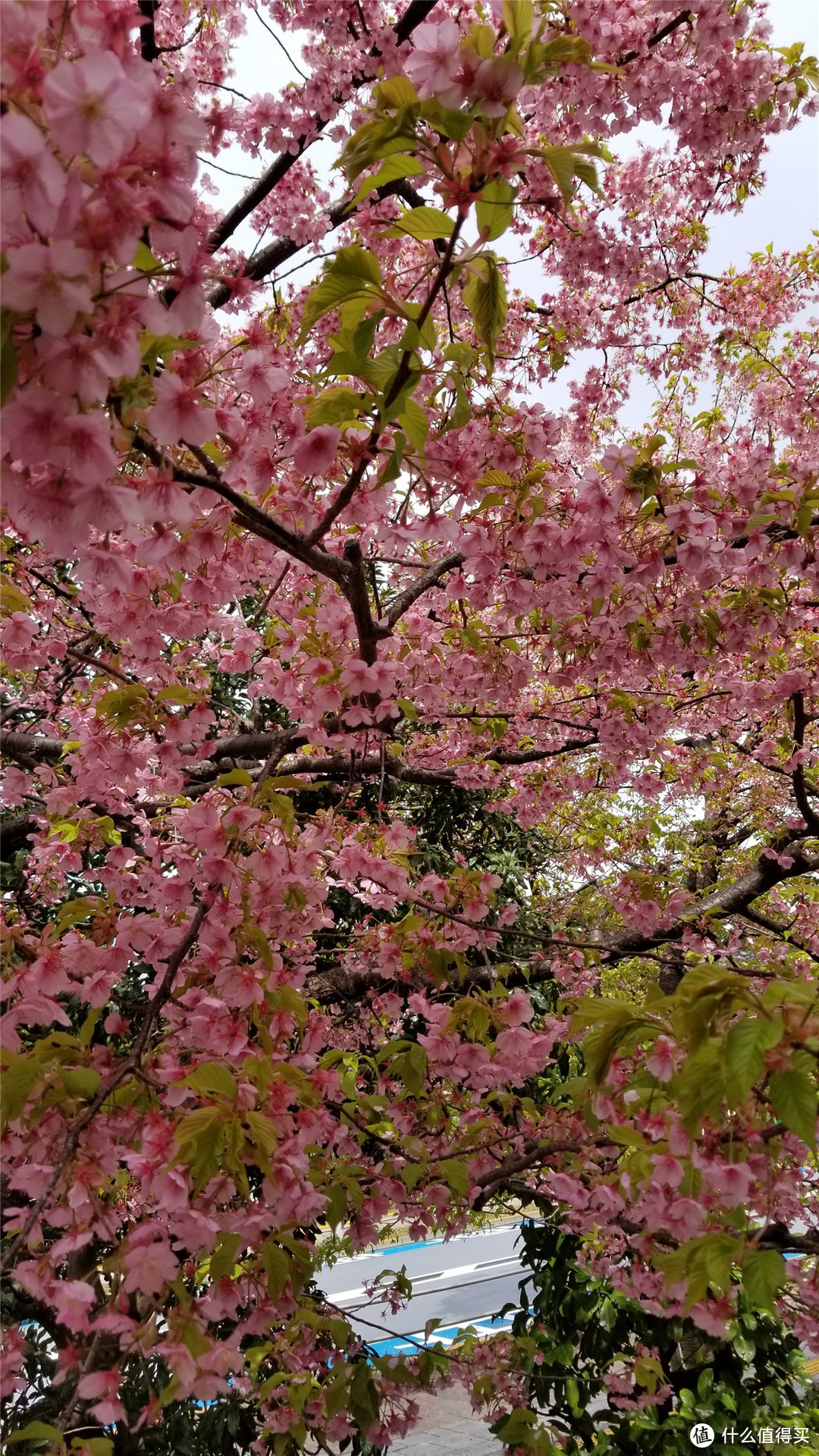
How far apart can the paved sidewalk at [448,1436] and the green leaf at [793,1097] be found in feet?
19.0

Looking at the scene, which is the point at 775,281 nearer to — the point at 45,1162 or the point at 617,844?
the point at 617,844

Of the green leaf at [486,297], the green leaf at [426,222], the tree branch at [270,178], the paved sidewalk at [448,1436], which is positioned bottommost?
the paved sidewalk at [448,1436]

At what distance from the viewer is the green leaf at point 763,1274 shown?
1211 millimetres

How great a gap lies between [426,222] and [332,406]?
30 centimetres

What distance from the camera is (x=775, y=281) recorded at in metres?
5.14

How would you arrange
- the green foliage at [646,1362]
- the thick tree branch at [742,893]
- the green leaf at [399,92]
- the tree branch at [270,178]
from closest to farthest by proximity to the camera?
the green leaf at [399,92], the tree branch at [270,178], the green foliage at [646,1362], the thick tree branch at [742,893]

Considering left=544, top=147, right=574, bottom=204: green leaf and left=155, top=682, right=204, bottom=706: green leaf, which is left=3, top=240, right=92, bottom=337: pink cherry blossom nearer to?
left=544, top=147, right=574, bottom=204: green leaf

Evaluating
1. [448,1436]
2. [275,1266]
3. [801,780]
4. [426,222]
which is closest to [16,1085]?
[275,1266]

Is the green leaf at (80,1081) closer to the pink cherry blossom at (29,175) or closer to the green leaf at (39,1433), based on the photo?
the green leaf at (39,1433)

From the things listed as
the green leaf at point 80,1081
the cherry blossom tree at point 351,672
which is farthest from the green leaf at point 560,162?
the green leaf at point 80,1081

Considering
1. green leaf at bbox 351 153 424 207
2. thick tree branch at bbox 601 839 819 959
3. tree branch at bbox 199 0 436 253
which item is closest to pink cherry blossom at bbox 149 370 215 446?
green leaf at bbox 351 153 424 207

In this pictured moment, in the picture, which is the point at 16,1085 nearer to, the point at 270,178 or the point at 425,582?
the point at 425,582

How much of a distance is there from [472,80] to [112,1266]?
1.64 meters

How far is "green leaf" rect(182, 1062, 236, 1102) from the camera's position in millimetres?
1268
